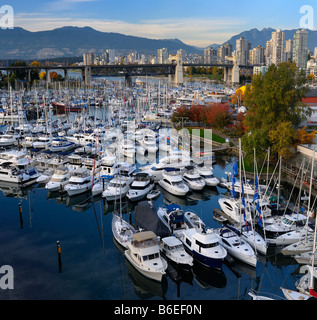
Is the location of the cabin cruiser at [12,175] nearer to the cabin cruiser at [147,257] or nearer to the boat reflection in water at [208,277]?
the cabin cruiser at [147,257]

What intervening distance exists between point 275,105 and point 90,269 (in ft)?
72.8

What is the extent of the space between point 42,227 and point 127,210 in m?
5.67

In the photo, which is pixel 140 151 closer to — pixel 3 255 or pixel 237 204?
pixel 237 204

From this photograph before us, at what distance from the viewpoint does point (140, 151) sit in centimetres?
3816

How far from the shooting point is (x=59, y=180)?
28.1m

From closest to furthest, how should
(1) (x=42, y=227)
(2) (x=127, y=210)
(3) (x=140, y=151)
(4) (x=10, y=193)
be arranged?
(1) (x=42, y=227), (2) (x=127, y=210), (4) (x=10, y=193), (3) (x=140, y=151)

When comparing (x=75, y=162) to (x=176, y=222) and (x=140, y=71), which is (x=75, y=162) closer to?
(x=176, y=222)

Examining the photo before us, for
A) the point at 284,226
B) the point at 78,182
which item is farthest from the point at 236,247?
the point at 78,182

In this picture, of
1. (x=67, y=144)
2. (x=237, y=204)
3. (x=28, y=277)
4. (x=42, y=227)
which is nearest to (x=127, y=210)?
(x=42, y=227)

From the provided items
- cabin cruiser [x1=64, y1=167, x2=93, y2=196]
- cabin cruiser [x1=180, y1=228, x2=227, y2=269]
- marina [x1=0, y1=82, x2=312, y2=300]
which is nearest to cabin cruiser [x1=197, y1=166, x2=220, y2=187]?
marina [x1=0, y1=82, x2=312, y2=300]

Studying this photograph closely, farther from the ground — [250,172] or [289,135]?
[289,135]

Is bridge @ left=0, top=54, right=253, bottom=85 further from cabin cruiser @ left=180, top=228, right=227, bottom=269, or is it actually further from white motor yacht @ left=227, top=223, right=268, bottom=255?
cabin cruiser @ left=180, top=228, right=227, bottom=269

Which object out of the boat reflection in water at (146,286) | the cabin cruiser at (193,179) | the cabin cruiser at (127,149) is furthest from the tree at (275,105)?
the boat reflection in water at (146,286)

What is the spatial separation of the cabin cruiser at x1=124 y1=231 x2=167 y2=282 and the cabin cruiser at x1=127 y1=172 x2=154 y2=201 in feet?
28.2
